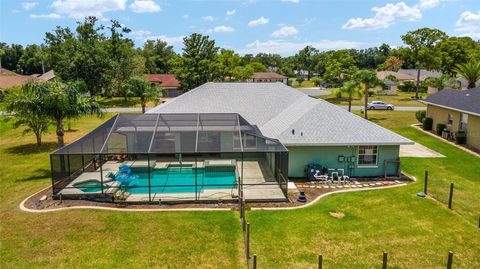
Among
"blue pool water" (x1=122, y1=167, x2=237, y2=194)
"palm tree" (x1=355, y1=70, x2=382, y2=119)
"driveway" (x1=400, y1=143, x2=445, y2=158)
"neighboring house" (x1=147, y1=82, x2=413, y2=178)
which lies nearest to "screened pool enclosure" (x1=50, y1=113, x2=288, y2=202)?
"blue pool water" (x1=122, y1=167, x2=237, y2=194)

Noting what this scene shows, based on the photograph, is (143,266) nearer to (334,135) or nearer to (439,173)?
(334,135)

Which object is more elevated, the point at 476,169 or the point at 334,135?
the point at 334,135

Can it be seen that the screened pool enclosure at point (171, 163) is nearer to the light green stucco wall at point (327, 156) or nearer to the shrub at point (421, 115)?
the light green stucco wall at point (327, 156)

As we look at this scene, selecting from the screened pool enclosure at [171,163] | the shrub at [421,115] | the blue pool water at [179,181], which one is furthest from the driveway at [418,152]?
the blue pool water at [179,181]

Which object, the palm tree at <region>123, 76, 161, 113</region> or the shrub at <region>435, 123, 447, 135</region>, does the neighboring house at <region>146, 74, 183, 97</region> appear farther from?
the shrub at <region>435, 123, 447, 135</region>

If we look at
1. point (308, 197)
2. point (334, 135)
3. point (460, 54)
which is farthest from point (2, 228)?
point (460, 54)

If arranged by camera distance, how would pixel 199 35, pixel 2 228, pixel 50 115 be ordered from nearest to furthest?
pixel 2 228 → pixel 50 115 → pixel 199 35

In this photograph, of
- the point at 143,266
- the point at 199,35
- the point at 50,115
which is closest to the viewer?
the point at 143,266

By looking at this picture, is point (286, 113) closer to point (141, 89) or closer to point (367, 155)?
point (367, 155)
